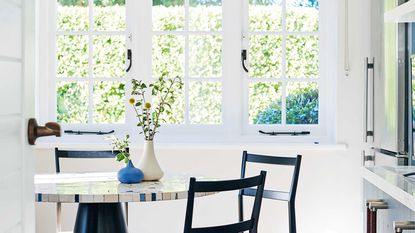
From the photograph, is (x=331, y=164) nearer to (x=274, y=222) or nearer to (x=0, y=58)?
(x=274, y=222)

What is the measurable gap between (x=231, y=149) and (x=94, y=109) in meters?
1.02

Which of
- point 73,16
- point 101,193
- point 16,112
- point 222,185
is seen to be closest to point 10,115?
point 16,112

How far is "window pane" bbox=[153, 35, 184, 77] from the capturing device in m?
4.31

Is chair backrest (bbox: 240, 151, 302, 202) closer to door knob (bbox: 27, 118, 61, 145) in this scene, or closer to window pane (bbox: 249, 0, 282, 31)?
window pane (bbox: 249, 0, 282, 31)

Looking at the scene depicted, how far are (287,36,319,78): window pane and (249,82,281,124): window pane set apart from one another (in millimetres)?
160

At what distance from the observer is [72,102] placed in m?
4.37

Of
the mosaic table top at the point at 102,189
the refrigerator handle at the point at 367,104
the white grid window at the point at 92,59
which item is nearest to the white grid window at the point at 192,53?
the white grid window at the point at 92,59

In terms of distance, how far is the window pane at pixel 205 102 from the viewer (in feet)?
14.1

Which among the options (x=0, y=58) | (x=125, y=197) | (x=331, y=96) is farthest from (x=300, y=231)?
(x=0, y=58)

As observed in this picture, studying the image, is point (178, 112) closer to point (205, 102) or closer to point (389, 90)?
point (205, 102)

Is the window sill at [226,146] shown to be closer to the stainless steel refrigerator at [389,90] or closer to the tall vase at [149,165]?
the stainless steel refrigerator at [389,90]

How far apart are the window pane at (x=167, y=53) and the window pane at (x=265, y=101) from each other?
1.71 ft

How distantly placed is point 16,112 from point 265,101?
10.8 ft

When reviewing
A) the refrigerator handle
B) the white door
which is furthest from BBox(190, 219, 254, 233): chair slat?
the refrigerator handle
